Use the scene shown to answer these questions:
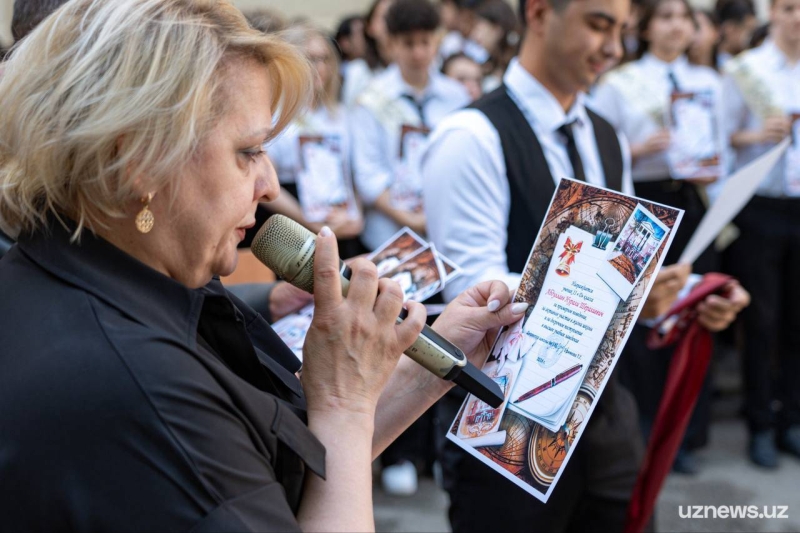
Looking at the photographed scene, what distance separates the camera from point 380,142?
4.73 meters

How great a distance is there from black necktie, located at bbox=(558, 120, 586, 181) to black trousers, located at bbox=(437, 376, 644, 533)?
1.87 feet

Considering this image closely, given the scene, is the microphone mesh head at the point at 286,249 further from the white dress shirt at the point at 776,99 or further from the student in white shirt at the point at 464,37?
the student in white shirt at the point at 464,37

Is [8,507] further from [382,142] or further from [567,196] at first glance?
[382,142]

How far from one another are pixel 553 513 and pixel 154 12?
5.18 ft

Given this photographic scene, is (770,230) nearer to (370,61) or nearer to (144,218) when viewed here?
(370,61)

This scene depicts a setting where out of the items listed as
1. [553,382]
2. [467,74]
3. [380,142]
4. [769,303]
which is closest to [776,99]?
[769,303]

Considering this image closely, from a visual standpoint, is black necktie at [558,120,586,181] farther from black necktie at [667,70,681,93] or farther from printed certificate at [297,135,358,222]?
black necktie at [667,70,681,93]

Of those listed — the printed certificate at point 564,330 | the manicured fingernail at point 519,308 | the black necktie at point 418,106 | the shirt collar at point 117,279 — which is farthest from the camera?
the black necktie at point 418,106

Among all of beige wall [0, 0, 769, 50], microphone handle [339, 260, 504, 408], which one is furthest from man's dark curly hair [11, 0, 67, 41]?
beige wall [0, 0, 769, 50]

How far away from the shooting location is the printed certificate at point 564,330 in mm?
1550

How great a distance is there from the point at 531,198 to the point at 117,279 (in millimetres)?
1337

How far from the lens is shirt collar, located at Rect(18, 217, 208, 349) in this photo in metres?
1.17

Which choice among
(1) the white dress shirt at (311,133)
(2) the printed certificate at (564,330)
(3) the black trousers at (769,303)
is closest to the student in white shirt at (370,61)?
(1) the white dress shirt at (311,133)

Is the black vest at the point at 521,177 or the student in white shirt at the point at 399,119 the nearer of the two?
the black vest at the point at 521,177
